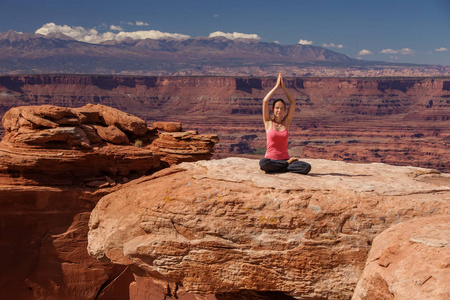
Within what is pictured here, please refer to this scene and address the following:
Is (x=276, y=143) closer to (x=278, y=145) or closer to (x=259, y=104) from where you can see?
(x=278, y=145)

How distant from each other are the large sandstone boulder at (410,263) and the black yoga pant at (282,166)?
2.18 meters

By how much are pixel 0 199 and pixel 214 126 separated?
93609mm

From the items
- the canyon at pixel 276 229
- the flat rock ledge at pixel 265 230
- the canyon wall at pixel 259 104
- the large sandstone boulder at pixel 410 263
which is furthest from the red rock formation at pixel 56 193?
the canyon wall at pixel 259 104

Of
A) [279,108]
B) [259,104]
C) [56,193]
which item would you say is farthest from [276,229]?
[259,104]

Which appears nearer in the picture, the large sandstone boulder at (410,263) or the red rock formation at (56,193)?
the large sandstone boulder at (410,263)

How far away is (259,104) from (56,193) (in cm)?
11905

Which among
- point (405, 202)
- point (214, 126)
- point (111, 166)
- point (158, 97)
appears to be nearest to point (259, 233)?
point (405, 202)

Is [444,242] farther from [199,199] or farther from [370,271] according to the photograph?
[199,199]

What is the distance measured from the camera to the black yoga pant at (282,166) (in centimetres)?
852

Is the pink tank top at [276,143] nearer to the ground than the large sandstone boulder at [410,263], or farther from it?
farther from it

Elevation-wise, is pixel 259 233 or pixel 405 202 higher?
pixel 405 202

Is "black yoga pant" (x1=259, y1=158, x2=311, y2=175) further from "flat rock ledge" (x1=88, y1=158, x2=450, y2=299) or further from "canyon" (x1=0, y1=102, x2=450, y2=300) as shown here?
"flat rock ledge" (x1=88, y1=158, x2=450, y2=299)

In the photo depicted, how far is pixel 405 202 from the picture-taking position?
7.10m

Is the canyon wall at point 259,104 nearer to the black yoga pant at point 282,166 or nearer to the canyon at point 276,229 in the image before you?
the black yoga pant at point 282,166
